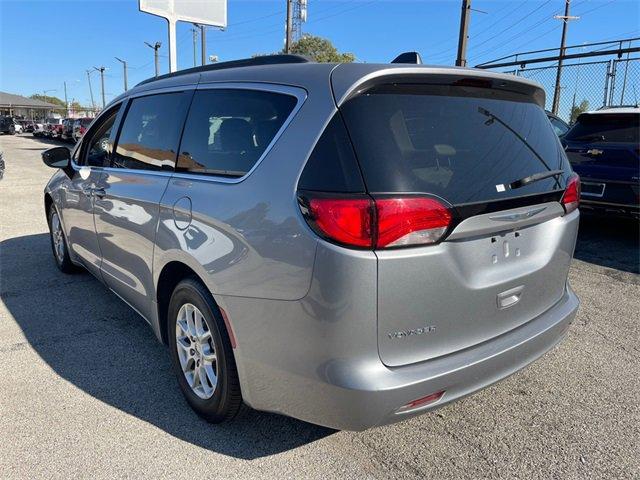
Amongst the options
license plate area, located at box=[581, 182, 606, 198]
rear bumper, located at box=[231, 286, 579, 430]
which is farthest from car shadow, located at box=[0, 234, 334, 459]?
license plate area, located at box=[581, 182, 606, 198]

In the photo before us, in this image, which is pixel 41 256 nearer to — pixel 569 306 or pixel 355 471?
pixel 355 471

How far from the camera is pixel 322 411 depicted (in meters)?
2.12

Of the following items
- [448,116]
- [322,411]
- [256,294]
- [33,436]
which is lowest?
[33,436]

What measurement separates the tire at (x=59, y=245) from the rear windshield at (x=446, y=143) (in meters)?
3.95

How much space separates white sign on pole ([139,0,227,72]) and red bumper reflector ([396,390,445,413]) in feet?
37.8

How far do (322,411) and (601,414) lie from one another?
68.0 inches

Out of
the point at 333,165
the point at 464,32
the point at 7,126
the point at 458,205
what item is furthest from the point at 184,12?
the point at 7,126

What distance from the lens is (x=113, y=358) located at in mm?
3512

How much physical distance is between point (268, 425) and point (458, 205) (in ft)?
5.06

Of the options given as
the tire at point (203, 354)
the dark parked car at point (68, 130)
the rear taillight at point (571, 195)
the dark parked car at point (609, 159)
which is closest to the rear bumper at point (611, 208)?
the dark parked car at point (609, 159)

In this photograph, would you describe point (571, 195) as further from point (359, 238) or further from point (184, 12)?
point (184, 12)

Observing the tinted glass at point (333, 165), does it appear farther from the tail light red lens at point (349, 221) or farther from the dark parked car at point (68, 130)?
the dark parked car at point (68, 130)

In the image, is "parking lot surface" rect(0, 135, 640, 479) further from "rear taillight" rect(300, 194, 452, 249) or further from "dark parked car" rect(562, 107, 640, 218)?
"dark parked car" rect(562, 107, 640, 218)

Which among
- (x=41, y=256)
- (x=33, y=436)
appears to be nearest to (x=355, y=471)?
(x=33, y=436)
